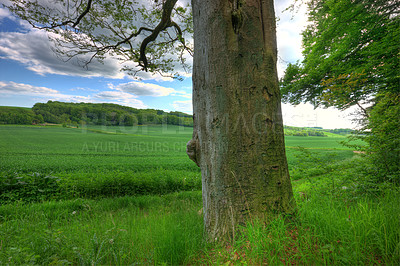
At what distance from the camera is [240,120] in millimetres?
1938

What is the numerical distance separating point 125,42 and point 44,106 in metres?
73.4

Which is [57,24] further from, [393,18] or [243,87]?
[393,18]

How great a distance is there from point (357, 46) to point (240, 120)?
31.4 feet

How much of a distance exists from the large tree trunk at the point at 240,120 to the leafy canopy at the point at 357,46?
4.85 meters

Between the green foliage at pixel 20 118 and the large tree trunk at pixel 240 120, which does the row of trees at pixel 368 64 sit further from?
the green foliage at pixel 20 118

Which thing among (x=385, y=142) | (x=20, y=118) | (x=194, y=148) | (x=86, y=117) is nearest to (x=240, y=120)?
(x=194, y=148)

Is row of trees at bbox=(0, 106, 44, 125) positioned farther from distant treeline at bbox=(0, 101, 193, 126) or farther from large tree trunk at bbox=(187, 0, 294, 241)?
large tree trunk at bbox=(187, 0, 294, 241)

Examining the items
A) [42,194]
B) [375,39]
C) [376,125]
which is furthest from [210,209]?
[375,39]

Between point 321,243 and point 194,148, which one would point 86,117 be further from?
point 321,243

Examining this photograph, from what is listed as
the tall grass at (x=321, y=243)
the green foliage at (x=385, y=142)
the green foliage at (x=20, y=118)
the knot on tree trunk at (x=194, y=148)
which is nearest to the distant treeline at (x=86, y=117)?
the green foliage at (x=20, y=118)

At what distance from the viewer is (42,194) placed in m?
5.52

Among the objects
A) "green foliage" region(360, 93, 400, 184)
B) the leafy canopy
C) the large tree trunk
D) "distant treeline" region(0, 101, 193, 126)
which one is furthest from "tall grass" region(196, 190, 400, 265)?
"distant treeline" region(0, 101, 193, 126)

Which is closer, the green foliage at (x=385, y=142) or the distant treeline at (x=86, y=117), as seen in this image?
the green foliage at (x=385, y=142)

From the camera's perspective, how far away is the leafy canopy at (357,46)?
556 centimetres
